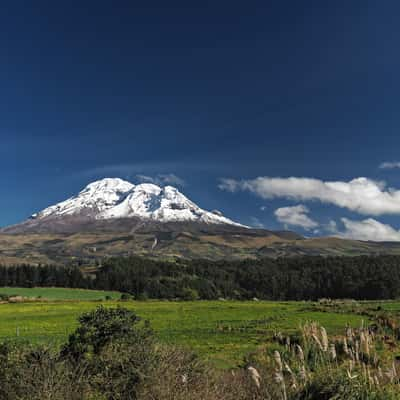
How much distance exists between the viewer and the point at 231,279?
509ft

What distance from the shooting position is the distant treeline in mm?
127250

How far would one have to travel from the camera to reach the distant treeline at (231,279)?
12725 cm

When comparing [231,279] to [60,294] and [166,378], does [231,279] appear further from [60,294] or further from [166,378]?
[166,378]

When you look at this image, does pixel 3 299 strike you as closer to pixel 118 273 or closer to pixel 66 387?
pixel 118 273

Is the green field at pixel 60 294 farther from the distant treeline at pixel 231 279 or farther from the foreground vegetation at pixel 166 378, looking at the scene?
the foreground vegetation at pixel 166 378

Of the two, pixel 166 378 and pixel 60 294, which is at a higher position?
pixel 166 378

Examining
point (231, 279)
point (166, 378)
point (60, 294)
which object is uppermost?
point (166, 378)

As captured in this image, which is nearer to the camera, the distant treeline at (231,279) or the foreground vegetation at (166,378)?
the foreground vegetation at (166,378)

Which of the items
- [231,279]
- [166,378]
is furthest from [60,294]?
[166,378]

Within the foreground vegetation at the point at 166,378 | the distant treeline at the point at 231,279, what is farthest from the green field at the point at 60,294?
the foreground vegetation at the point at 166,378

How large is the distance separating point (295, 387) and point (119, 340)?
5.25 meters

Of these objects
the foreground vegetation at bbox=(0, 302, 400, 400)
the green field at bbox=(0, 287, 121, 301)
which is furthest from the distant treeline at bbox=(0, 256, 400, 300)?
the foreground vegetation at bbox=(0, 302, 400, 400)

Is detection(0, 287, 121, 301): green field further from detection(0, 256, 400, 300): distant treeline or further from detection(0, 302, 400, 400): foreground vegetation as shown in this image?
detection(0, 302, 400, 400): foreground vegetation

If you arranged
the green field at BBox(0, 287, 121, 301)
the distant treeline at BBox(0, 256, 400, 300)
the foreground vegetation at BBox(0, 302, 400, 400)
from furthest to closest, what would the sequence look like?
the distant treeline at BBox(0, 256, 400, 300) < the green field at BBox(0, 287, 121, 301) < the foreground vegetation at BBox(0, 302, 400, 400)
